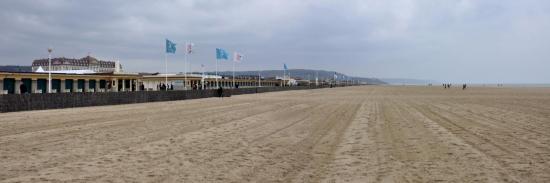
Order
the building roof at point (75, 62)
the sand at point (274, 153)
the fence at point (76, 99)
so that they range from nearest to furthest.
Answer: the sand at point (274, 153) → the fence at point (76, 99) → the building roof at point (75, 62)

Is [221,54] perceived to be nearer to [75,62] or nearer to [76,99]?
[76,99]

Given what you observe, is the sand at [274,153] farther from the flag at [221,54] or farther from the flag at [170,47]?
the flag at [221,54]

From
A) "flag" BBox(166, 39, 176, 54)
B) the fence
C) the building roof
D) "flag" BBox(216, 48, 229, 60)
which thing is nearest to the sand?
the fence

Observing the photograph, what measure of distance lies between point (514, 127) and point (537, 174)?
27.2 ft

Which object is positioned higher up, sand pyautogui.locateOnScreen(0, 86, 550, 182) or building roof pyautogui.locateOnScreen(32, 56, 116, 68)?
building roof pyautogui.locateOnScreen(32, 56, 116, 68)

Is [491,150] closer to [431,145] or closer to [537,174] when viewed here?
[431,145]

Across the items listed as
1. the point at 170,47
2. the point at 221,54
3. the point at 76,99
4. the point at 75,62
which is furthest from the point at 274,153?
the point at 75,62

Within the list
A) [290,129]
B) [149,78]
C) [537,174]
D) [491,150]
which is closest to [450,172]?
[537,174]

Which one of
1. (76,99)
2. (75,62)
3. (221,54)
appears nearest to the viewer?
(76,99)

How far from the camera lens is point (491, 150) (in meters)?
9.88

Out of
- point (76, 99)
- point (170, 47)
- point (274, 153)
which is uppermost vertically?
point (170, 47)

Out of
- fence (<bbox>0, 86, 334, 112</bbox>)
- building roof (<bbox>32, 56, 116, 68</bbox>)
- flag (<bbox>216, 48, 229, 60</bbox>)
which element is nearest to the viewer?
fence (<bbox>0, 86, 334, 112</bbox>)

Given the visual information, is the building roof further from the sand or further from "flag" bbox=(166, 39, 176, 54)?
the sand

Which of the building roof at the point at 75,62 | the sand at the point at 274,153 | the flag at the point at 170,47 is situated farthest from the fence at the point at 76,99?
the building roof at the point at 75,62
